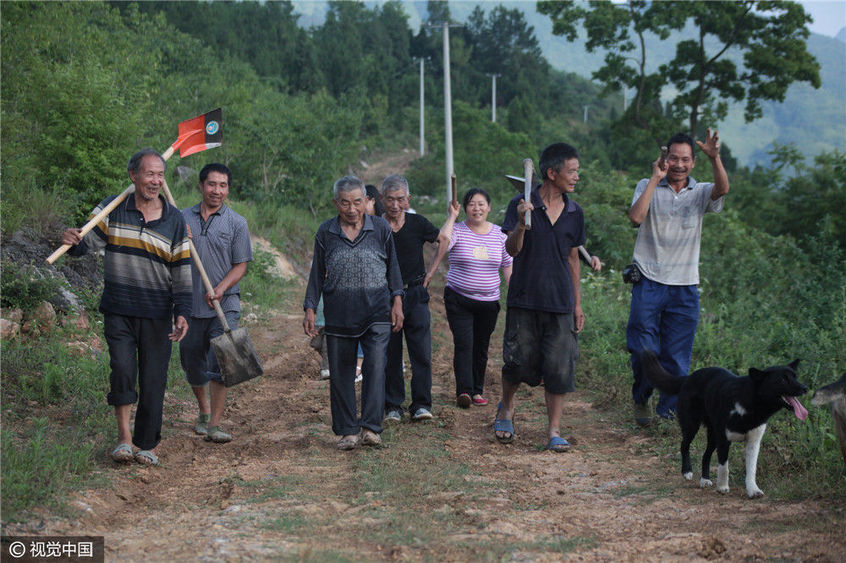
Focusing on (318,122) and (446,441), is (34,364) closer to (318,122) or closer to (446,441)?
(446,441)

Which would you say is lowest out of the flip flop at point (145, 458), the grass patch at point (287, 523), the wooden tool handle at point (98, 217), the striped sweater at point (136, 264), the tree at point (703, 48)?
A: the flip flop at point (145, 458)

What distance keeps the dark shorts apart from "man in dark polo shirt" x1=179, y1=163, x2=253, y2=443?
2.14 m

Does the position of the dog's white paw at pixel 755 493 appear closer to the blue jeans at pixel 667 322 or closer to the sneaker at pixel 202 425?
the blue jeans at pixel 667 322

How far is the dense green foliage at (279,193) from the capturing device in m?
6.81

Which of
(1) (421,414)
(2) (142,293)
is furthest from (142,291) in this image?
(1) (421,414)

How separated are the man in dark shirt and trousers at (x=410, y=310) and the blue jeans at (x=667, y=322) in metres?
1.73

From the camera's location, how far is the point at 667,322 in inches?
266

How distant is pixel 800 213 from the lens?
71.2 feet

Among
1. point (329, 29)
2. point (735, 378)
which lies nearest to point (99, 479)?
point (735, 378)

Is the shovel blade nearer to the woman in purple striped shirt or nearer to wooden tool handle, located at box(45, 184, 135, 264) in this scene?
wooden tool handle, located at box(45, 184, 135, 264)

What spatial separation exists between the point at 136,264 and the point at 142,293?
20 centimetres

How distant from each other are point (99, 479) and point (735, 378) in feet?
12.9

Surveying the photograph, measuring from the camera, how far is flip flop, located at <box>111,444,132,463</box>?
545 centimetres

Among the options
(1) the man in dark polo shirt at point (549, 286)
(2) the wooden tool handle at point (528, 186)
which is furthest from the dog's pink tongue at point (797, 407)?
(2) the wooden tool handle at point (528, 186)
